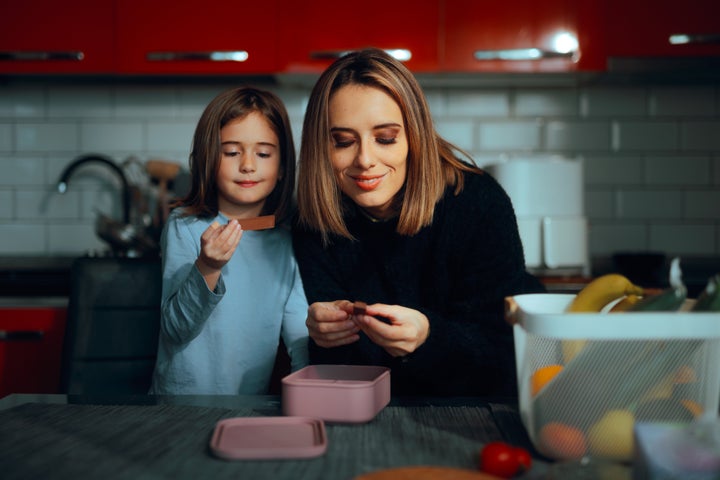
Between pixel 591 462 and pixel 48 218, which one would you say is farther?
pixel 48 218

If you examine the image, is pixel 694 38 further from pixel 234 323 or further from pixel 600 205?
pixel 234 323

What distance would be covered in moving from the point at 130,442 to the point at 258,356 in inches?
27.4

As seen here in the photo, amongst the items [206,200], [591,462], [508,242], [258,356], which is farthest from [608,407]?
[206,200]

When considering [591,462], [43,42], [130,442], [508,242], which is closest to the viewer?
[591,462]

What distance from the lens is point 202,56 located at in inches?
90.7

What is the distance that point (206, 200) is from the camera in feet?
4.99

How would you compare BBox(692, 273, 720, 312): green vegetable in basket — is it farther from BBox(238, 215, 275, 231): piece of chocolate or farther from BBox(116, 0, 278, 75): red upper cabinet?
BBox(116, 0, 278, 75): red upper cabinet

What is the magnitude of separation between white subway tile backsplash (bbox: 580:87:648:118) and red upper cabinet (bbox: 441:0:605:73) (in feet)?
1.00

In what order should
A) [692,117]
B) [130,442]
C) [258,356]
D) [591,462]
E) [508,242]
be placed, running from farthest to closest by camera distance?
[692,117]
[258,356]
[508,242]
[130,442]
[591,462]

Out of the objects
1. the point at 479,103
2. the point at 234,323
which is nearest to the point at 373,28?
the point at 479,103

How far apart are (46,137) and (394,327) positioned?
83.0 inches

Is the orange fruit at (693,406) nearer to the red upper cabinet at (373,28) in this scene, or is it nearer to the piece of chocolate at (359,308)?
the piece of chocolate at (359,308)

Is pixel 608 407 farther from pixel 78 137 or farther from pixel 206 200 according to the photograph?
pixel 78 137

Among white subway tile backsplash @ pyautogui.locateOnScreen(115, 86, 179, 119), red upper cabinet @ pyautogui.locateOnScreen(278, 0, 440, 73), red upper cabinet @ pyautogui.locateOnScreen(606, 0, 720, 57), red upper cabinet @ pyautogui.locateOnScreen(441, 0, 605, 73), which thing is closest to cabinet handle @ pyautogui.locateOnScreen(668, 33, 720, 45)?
red upper cabinet @ pyautogui.locateOnScreen(606, 0, 720, 57)
